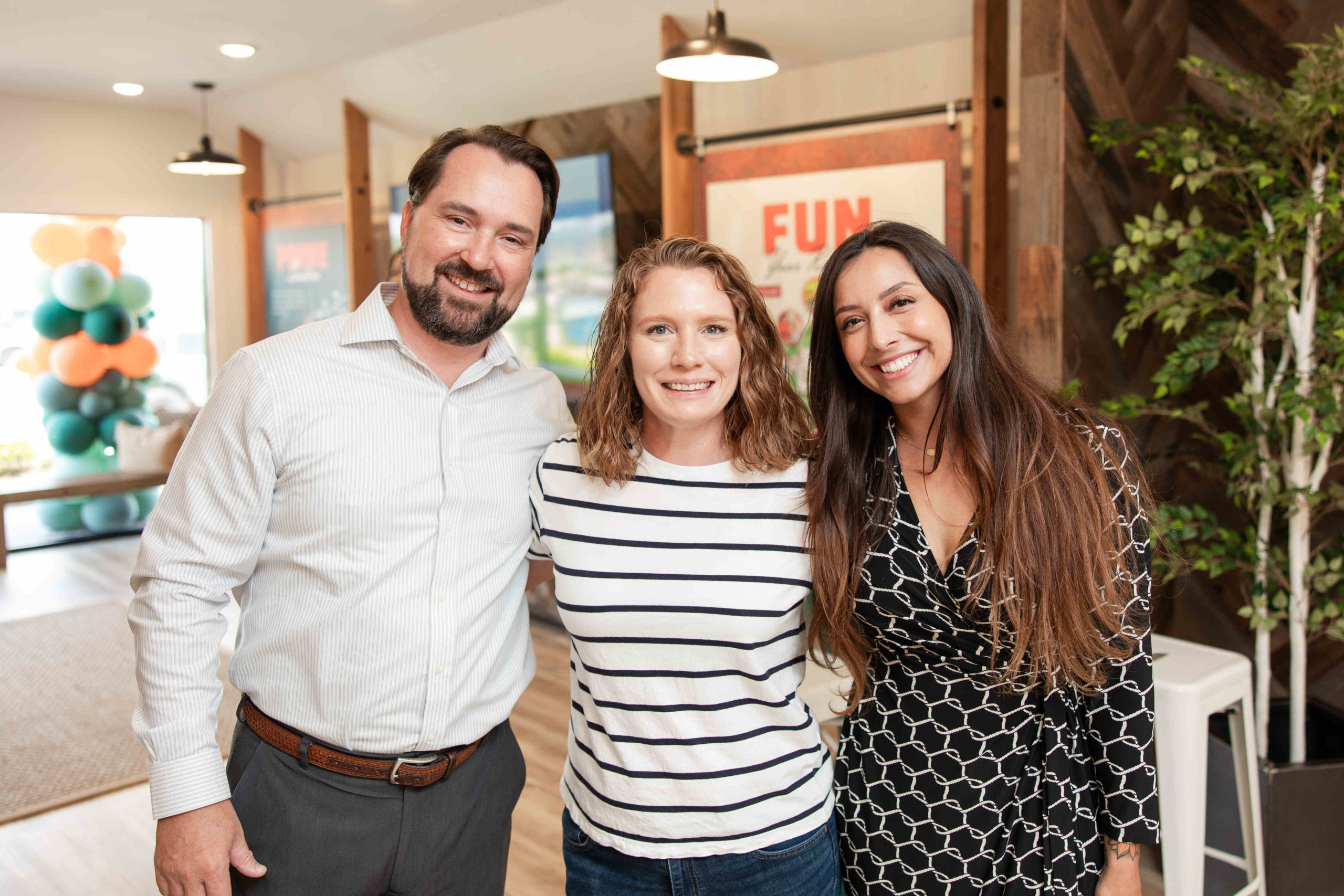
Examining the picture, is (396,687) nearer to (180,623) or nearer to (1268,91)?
(180,623)

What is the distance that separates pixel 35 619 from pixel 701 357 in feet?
17.2

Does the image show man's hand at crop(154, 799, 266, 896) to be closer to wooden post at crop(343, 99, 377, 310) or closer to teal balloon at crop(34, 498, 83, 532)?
wooden post at crop(343, 99, 377, 310)

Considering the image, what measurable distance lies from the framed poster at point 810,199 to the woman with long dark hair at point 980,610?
2.20 metres

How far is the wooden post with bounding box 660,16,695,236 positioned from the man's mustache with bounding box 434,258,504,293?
3.08 m

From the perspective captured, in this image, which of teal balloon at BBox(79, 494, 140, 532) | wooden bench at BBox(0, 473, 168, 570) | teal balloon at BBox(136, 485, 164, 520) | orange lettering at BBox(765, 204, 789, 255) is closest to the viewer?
orange lettering at BBox(765, 204, 789, 255)

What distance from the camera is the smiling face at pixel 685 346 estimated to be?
146 centimetres

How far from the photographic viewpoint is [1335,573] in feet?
8.31

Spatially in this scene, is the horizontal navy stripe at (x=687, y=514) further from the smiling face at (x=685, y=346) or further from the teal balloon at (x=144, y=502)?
the teal balloon at (x=144, y=502)

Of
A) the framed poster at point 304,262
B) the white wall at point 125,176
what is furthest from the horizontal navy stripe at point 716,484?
the white wall at point 125,176

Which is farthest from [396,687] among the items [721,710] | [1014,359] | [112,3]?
[112,3]

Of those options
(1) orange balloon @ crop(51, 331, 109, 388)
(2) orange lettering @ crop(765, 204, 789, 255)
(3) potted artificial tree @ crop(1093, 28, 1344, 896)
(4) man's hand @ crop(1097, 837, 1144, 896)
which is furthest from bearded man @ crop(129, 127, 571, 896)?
(1) orange balloon @ crop(51, 331, 109, 388)

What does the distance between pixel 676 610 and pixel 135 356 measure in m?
6.90

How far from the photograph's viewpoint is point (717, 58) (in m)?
3.34

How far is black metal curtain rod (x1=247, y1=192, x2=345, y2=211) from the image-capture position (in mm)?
6797
